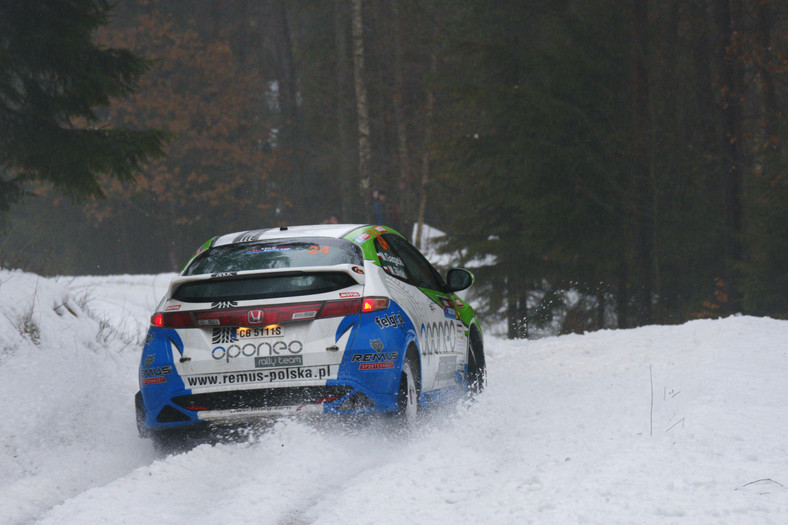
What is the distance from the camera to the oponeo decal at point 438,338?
688 cm

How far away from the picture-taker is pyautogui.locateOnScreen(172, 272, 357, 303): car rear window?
6078 millimetres

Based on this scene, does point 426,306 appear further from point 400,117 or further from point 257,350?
point 400,117

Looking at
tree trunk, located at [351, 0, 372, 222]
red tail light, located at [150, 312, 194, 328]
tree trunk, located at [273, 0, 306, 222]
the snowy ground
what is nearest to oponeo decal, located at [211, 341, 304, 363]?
red tail light, located at [150, 312, 194, 328]

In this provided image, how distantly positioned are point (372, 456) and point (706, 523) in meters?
2.42

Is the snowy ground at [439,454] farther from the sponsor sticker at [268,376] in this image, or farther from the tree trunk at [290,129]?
the tree trunk at [290,129]

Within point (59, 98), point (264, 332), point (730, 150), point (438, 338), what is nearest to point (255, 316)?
point (264, 332)

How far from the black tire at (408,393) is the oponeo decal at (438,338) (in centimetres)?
30

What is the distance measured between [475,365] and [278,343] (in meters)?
3.51

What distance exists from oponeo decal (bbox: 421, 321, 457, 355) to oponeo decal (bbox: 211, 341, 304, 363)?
1202 mm

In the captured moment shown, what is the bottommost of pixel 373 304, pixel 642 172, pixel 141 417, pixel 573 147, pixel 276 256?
pixel 141 417

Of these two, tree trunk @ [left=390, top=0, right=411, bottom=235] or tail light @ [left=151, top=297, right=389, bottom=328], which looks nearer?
tail light @ [left=151, top=297, right=389, bottom=328]

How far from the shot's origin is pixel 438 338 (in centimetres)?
738

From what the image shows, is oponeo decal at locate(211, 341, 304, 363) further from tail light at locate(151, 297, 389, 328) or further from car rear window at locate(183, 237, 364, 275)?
car rear window at locate(183, 237, 364, 275)

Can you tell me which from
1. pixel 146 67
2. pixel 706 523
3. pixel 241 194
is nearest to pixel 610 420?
pixel 706 523
